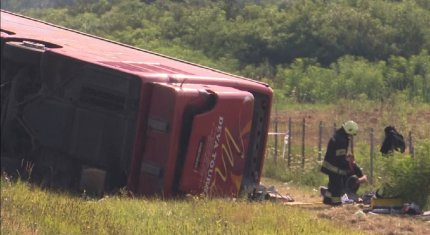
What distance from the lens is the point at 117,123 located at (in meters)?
8.67

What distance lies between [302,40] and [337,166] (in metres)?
29.1

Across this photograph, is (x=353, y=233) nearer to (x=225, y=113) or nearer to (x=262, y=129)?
(x=225, y=113)

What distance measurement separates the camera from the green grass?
21.1 ft

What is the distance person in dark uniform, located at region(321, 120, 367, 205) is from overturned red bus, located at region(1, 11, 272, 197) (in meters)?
1.80

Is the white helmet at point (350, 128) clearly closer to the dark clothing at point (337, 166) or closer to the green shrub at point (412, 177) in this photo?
the dark clothing at point (337, 166)

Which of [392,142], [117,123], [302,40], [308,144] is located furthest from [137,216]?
[302,40]

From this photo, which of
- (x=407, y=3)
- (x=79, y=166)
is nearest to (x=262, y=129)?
(x=79, y=166)

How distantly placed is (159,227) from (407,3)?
31.5 meters

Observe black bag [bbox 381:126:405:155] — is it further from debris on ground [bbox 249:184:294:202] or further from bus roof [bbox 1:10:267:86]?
bus roof [bbox 1:10:267:86]

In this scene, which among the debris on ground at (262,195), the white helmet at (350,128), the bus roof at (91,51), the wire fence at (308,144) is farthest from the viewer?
the wire fence at (308,144)

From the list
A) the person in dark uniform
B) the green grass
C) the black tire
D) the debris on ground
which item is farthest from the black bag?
the black tire

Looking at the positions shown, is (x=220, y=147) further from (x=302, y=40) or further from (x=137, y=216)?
(x=302, y=40)

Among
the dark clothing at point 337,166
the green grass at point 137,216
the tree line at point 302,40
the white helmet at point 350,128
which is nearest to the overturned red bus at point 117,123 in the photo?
the green grass at point 137,216

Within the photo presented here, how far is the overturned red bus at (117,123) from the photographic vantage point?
856cm
